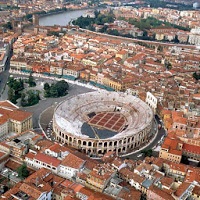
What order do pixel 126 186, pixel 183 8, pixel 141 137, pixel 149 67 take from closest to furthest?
pixel 126 186
pixel 141 137
pixel 149 67
pixel 183 8

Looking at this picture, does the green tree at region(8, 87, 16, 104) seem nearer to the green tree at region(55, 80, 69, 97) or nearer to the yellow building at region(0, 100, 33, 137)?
the green tree at region(55, 80, 69, 97)

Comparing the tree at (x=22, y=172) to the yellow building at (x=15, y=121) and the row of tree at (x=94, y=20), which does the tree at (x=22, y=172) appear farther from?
the row of tree at (x=94, y=20)

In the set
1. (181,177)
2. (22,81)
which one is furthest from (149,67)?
(181,177)

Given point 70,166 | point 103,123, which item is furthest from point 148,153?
point 70,166

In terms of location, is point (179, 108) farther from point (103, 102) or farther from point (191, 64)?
point (191, 64)

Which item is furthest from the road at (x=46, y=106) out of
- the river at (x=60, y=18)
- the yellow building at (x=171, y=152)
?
the river at (x=60, y=18)

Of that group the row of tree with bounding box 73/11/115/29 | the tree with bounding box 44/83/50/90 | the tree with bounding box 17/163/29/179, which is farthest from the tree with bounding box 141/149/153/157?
the row of tree with bounding box 73/11/115/29

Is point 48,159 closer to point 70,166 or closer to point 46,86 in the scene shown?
point 70,166
